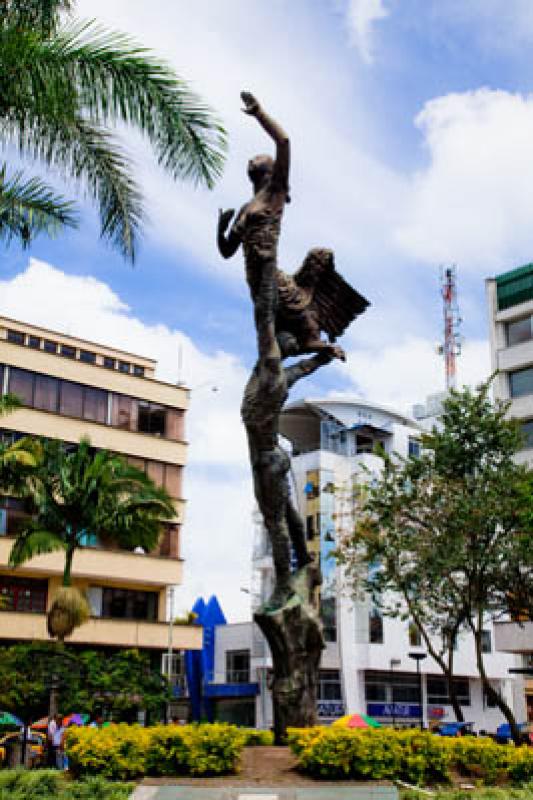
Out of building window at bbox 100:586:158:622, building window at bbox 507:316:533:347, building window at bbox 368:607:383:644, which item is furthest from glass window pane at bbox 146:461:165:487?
building window at bbox 368:607:383:644

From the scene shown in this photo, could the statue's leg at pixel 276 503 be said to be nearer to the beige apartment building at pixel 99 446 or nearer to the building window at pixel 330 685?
the beige apartment building at pixel 99 446

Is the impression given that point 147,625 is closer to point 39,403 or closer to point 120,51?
point 39,403

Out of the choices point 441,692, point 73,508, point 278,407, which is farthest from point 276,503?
point 441,692

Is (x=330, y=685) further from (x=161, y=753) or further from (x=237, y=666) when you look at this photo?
(x=161, y=753)

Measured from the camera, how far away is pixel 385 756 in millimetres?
9781

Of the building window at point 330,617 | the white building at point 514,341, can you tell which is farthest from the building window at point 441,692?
the white building at point 514,341

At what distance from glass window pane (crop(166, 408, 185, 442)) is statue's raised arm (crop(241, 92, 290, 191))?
98.5ft

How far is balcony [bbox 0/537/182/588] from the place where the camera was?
34.9 metres

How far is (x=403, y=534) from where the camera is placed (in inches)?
918

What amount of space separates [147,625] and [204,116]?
28.0 meters

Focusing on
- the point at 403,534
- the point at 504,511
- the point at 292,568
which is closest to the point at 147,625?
the point at 403,534

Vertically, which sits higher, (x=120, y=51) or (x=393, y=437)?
(x=393, y=437)

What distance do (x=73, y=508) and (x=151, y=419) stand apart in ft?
49.6

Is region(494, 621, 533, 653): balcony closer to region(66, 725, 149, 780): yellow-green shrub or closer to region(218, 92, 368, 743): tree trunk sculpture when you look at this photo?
region(218, 92, 368, 743): tree trunk sculpture
